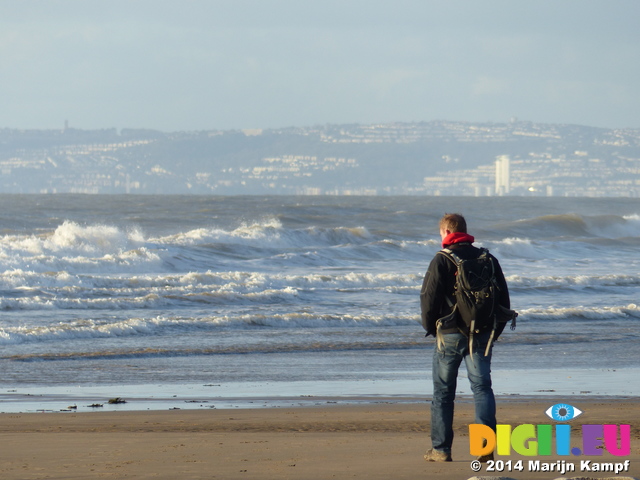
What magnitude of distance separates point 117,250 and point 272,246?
291 inches

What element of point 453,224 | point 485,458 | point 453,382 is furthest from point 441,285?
point 485,458

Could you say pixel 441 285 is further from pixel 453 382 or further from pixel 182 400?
pixel 182 400

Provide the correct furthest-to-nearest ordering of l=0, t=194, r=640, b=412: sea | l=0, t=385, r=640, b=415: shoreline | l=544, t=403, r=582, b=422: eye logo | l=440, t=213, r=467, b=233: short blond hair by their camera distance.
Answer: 1. l=0, t=194, r=640, b=412: sea
2. l=0, t=385, r=640, b=415: shoreline
3. l=544, t=403, r=582, b=422: eye logo
4. l=440, t=213, r=467, b=233: short blond hair

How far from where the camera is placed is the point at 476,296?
5.27 metres

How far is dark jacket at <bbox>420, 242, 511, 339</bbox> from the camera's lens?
5.28 metres

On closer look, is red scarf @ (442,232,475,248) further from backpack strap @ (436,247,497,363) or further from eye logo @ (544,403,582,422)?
eye logo @ (544,403,582,422)

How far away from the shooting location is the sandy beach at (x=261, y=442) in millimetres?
5344

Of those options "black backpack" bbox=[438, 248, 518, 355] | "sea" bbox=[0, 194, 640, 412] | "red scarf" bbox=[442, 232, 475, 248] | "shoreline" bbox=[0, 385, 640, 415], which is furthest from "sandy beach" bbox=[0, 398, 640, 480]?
"red scarf" bbox=[442, 232, 475, 248]

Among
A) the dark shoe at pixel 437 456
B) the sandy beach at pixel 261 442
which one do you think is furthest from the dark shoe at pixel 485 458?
the dark shoe at pixel 437 456

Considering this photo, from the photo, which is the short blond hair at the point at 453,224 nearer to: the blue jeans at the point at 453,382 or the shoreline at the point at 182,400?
the blue jeans at the point at 453,382

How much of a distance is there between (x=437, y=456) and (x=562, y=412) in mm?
2821

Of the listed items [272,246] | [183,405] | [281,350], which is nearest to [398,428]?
[183,405]

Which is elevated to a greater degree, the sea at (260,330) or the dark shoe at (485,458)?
the dark shoe at (485,458)

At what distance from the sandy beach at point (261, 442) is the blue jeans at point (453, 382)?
214 mm
